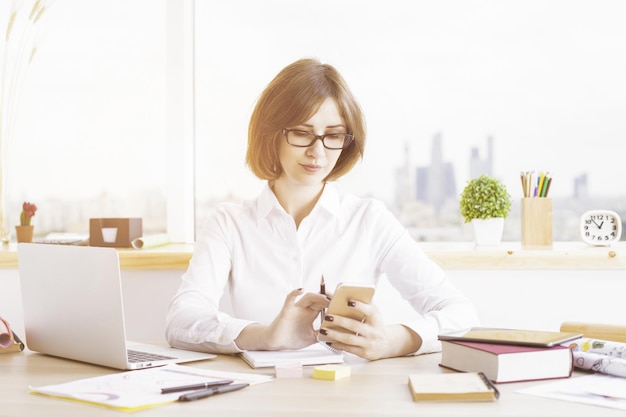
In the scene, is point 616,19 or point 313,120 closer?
point 313,120

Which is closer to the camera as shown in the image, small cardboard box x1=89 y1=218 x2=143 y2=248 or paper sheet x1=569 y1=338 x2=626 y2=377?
paper sheet x1=569 y1=338 x2=626 y2=377

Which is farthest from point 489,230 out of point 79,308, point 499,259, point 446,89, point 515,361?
point 79,308

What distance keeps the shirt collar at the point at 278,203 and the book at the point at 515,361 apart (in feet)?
2.58

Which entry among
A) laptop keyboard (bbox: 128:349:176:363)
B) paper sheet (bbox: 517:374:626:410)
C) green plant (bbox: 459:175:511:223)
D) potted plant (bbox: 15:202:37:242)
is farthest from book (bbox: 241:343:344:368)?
potted plant (bbox: 15:202:37:242)

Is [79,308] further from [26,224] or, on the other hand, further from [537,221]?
[537,221]

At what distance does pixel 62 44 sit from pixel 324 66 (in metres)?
1.47

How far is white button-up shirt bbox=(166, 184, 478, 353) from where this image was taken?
2.22 meters

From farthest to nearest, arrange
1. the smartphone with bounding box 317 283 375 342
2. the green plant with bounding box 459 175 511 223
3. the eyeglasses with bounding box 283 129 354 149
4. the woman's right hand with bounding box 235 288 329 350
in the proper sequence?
the green plant with bounding box 459 175 511 223 < the eyeglasses with bounding box 283 129 354 149 < the woman's right hand with bounding box 235 288 329 350 < the smartphone with bounding box 317 283 375 342

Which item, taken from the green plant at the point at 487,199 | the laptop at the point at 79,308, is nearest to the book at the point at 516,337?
the laptop at the point at 79,308

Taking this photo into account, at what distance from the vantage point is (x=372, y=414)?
1.26m

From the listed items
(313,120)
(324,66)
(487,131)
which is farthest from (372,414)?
(487,131)

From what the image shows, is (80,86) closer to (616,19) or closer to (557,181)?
(557,181)

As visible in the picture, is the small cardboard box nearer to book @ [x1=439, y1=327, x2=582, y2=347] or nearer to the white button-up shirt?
the white button-up shirt

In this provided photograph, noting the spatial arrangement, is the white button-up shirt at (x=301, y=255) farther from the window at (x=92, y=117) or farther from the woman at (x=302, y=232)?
the window at (x=92, y=117)
